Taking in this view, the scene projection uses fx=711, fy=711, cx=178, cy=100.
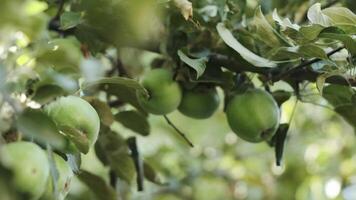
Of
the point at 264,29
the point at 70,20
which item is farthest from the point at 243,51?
the point at 70,20

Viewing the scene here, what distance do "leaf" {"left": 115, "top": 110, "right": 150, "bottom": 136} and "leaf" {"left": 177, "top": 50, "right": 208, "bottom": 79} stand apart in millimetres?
223

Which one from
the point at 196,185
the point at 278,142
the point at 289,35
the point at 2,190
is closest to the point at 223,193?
the point at 196,185

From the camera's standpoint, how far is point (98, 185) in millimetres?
1133

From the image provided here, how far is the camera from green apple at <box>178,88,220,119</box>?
3.47 feet

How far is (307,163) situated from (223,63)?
1.21m

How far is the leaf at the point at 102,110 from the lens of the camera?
992mm

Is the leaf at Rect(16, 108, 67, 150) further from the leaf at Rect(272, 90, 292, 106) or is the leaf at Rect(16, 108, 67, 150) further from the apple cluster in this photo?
the leaf at Rect(272, 90, 292, 106)

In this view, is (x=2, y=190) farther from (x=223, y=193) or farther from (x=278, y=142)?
(x=223, y=193)

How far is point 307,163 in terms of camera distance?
216 cm

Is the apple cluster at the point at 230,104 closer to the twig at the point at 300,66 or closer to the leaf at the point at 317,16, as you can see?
the twig at the point at 300,66

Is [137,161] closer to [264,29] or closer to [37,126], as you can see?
[264,29]

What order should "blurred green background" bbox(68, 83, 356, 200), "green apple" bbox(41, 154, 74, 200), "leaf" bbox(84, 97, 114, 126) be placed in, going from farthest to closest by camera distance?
"blurred green background" bbox(68, 83, 356, 200) → "leaf" bbox(84, 97, 114, 126) → "green apple" bbox(41, 154, 74, 200)

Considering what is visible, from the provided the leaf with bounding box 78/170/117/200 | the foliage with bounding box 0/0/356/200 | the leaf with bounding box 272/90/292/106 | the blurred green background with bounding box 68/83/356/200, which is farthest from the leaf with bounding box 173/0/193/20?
the blurred green background with bounding box 68/83/356/200

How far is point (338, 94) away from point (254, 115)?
132mm
